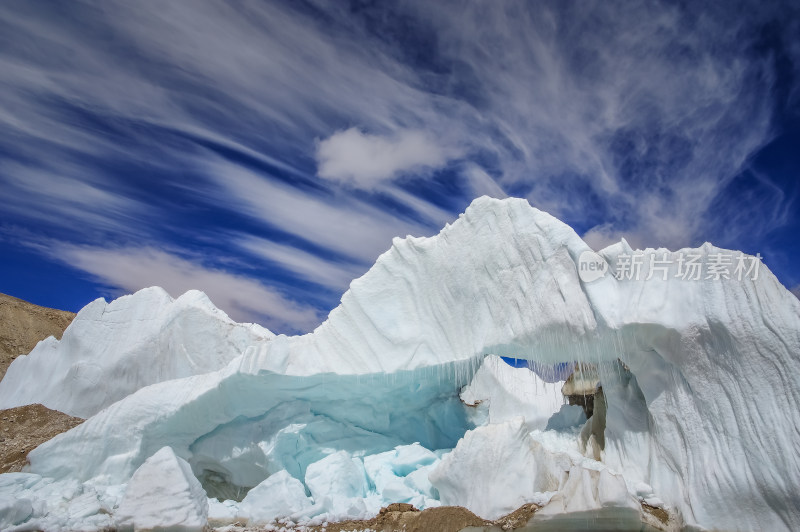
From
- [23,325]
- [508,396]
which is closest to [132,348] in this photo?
[508,396]

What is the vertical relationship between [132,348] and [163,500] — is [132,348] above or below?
above

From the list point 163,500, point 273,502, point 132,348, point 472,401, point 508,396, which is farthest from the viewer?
point 132,348

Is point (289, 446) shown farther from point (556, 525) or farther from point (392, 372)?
point (556, 525)

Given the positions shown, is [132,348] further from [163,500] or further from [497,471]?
[497,471]

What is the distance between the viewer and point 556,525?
6473mm

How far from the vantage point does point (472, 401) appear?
1026cm

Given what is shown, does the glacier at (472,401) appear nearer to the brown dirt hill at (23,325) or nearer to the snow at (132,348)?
the snow at (132,348)

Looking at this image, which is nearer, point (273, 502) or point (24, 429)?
point (273, 502)

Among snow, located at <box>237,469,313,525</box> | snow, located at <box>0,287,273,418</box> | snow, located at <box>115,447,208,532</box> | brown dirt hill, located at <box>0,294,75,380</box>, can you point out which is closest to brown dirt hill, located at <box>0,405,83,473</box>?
snow, located at <box>0,287,273,418</box>

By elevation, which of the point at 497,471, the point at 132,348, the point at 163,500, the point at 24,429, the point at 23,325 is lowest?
the point at 163,500

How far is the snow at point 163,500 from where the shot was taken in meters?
6.94

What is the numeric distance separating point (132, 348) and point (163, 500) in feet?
16.5

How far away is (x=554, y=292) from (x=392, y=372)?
112 inches

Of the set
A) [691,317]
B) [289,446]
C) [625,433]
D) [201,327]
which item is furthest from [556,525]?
[201,327]
